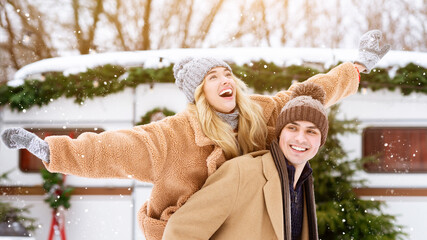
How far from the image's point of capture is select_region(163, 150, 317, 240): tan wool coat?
179 cm

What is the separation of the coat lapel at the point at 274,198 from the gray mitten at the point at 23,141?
91 centimetres

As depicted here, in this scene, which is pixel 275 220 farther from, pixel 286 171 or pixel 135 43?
pixel 135 43

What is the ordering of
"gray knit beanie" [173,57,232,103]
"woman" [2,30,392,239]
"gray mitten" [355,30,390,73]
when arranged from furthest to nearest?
"gray mitten" [355,30,390,73], "gray knit beanie" [173,57,232,103], "woman" [2,30,392,239]

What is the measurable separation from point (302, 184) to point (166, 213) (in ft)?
2.15

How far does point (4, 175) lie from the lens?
5148 mm

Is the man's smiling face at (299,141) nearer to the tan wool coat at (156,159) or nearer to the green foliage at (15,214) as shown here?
the tan wool coat at (156,159)

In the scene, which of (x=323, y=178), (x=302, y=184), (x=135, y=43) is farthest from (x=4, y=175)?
(x=302, y=184)

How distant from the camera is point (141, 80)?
4.85 m

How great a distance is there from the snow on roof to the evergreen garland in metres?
0.06

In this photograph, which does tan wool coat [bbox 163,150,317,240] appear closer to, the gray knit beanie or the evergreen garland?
the gray knit beanie

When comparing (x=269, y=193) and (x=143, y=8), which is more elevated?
(x=143, y=8)

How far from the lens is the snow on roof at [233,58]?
15.6ft

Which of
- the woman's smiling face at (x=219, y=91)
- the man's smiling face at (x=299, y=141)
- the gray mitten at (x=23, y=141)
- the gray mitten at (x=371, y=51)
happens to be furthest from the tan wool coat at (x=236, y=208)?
the gray mitten at (x=371, y=51)

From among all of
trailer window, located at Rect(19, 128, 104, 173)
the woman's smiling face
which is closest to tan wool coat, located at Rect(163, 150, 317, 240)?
the woman's smiling face
